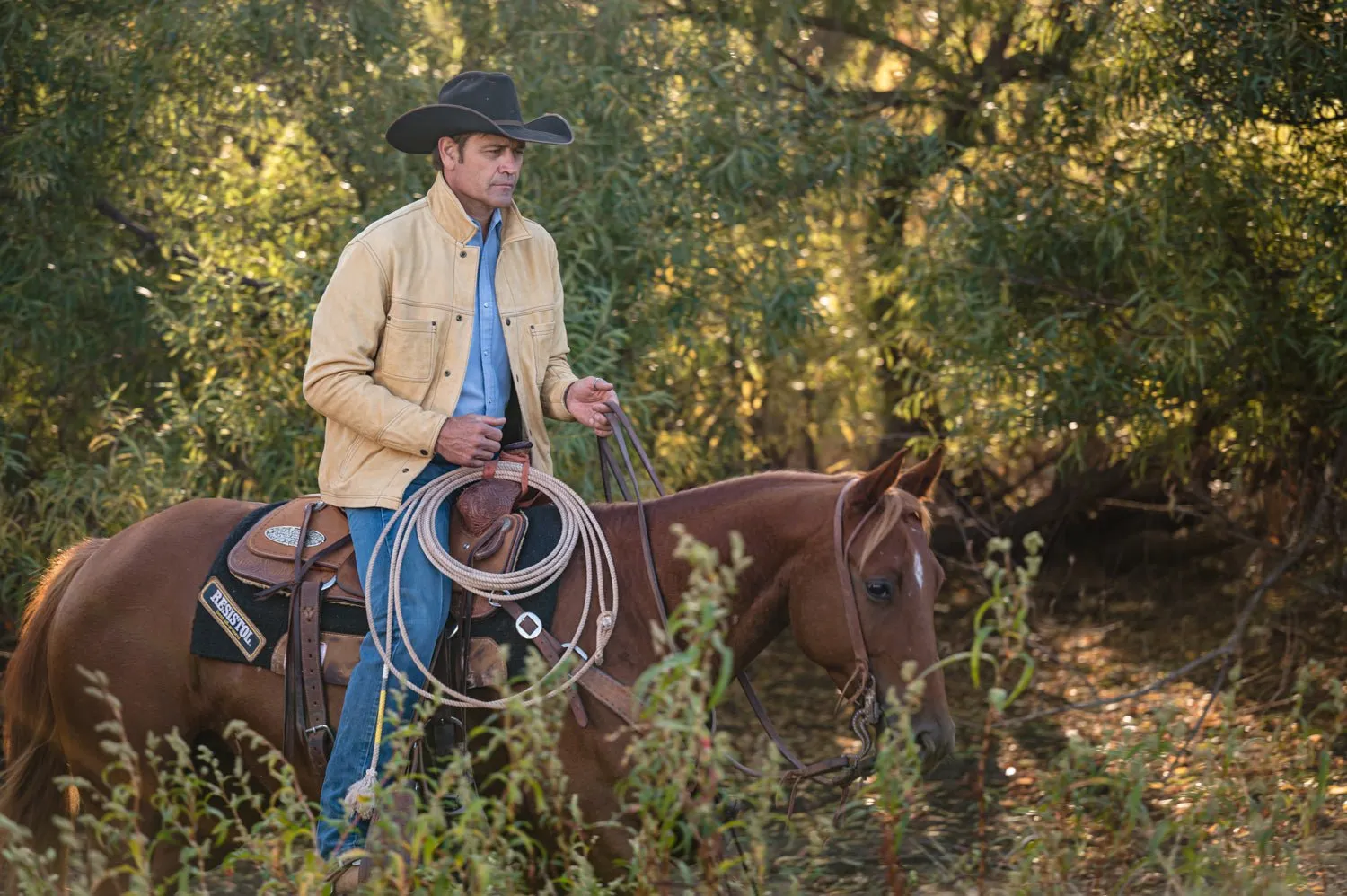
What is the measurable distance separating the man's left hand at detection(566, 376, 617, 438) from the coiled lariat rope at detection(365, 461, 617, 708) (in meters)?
0.32

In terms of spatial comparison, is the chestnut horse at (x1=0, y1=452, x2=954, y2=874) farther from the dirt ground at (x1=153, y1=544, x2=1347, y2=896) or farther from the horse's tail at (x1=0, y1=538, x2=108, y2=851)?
the dirt ground at (x1=153, y1=544, x2=1347, y2=896)

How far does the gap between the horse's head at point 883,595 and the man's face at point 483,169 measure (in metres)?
1.30

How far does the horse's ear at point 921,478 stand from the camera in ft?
12.0

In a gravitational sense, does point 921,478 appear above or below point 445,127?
below

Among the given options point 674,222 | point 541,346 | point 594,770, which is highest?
point 674,222

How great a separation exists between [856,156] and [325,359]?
502 cm

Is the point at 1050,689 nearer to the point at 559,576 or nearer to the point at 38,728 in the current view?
the point at 559,576

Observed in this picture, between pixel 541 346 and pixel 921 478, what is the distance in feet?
3.95

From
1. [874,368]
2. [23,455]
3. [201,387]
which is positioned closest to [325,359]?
[201,387]

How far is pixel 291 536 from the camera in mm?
3930

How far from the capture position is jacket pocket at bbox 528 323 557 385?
162 inches

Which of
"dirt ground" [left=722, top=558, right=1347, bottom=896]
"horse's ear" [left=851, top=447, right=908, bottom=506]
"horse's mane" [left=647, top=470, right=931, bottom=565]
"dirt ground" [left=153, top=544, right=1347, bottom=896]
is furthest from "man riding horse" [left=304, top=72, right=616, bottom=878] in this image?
"dirt ground" [left=722, top=558, right=1347, bottom=896]

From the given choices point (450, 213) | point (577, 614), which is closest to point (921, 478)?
point (577, 614)

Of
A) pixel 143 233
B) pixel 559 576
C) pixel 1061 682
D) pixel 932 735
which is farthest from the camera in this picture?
pixel 1061 682
